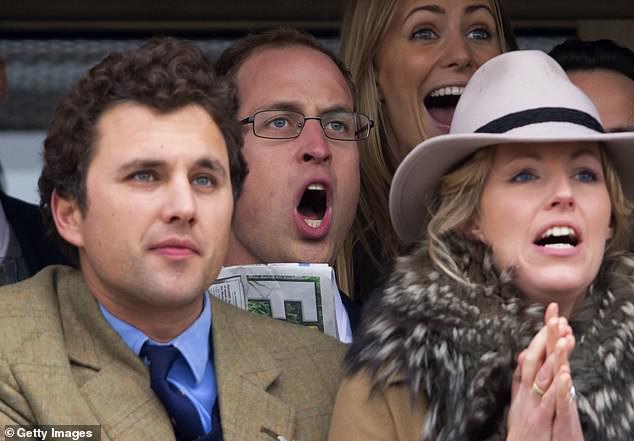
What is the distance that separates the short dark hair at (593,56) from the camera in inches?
183

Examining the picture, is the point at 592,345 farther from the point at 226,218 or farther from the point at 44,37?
the point at 44,37

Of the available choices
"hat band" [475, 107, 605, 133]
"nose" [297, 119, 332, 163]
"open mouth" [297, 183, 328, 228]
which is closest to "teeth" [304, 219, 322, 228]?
"open mouth" [297, 183, 328, 228]

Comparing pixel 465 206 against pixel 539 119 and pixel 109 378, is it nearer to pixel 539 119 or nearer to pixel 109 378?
pixel 539 119

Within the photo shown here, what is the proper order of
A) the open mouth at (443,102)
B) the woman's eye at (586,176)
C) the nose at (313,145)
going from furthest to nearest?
1. the open mouth at (443,102)
2. the nose at (313,145)
3. the woman's eye at (586,176)

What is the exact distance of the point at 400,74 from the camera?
4.80m

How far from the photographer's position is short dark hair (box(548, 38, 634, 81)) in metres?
4.66

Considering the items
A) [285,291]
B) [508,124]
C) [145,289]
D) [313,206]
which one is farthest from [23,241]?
[508,124]

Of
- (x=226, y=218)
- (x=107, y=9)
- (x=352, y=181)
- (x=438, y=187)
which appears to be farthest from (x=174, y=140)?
(x=107, y=9)

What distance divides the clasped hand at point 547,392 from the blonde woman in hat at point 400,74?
1.43 metres

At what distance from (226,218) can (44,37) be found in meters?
1.64

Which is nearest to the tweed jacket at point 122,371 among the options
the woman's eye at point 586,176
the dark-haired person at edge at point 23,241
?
the woman's eye at point 586,176

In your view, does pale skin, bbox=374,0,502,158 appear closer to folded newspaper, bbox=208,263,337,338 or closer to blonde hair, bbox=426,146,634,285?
folded newspaper, bbox=208,263,337,338

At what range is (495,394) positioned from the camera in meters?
3.40

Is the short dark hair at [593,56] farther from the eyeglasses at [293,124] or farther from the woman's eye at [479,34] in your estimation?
the eyeglasses at [293,124]
